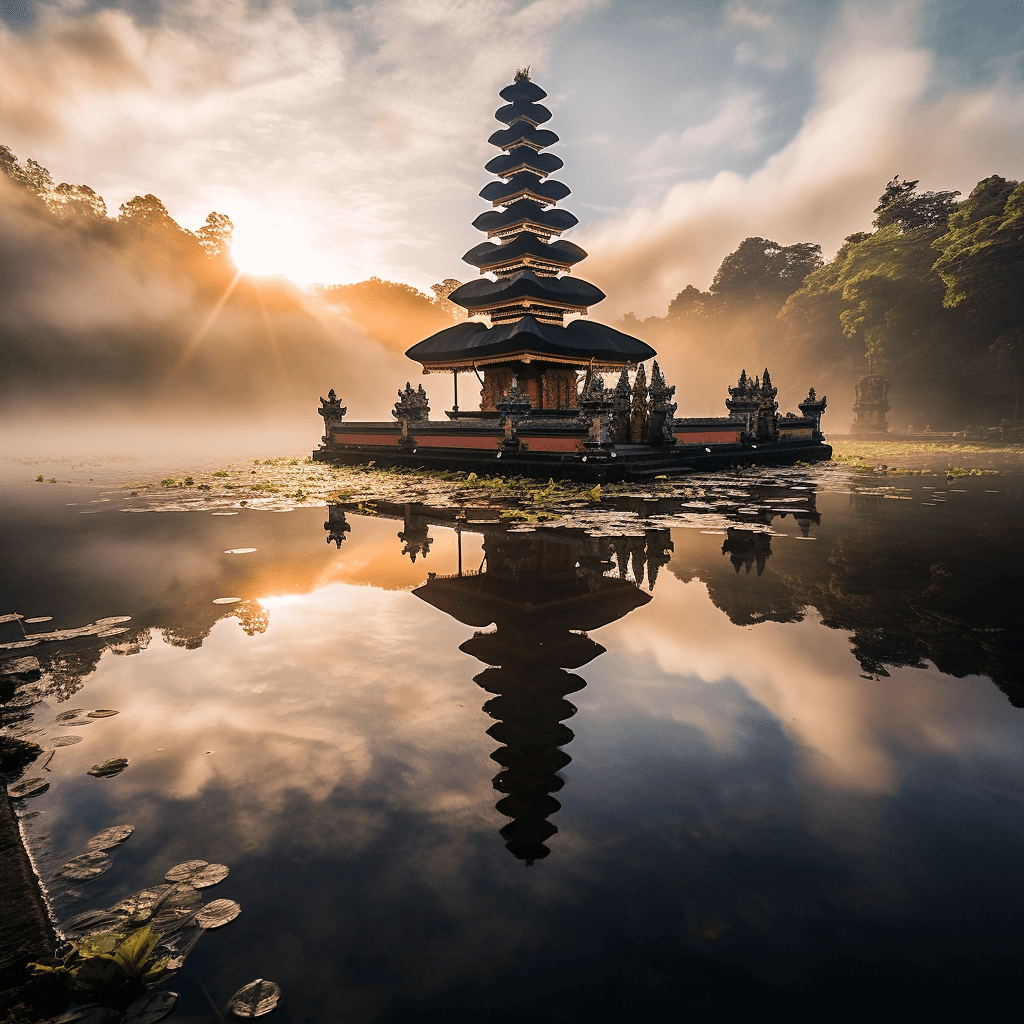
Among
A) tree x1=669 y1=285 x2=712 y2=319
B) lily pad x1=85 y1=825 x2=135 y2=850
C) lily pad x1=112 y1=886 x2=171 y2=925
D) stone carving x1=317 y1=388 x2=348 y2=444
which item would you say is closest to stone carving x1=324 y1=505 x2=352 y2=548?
lily pad x1=85 y1=825 x2=135 y2=850

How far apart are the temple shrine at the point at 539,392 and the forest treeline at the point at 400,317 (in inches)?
793

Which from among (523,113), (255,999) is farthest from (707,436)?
(255,999)

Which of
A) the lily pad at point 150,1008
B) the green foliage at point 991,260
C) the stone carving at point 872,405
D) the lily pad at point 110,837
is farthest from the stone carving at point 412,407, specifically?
the stone carving at point 872,405

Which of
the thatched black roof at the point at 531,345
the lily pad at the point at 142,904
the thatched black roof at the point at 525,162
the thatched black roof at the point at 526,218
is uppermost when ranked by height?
the thatched black roof at the point at 525,162

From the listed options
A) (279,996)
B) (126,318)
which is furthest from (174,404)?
(279,996)

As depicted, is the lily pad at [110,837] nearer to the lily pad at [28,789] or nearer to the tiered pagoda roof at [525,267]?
the lily pad at [28,789]

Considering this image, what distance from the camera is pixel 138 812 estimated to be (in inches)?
87.7

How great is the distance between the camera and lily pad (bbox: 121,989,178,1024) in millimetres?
1430

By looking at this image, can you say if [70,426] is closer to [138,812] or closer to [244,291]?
[244,291]

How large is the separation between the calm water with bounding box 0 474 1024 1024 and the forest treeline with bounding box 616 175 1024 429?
1352 inches

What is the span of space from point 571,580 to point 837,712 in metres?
2.66

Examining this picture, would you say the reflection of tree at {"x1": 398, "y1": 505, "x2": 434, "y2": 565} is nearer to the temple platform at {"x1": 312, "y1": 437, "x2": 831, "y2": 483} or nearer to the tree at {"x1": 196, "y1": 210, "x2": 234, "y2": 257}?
the temple platform at {"x1": 312, "y1": 437, "x2": 831, "y2": 483}

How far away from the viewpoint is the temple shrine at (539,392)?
1498 centimetres

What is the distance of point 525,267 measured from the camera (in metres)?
22.0
